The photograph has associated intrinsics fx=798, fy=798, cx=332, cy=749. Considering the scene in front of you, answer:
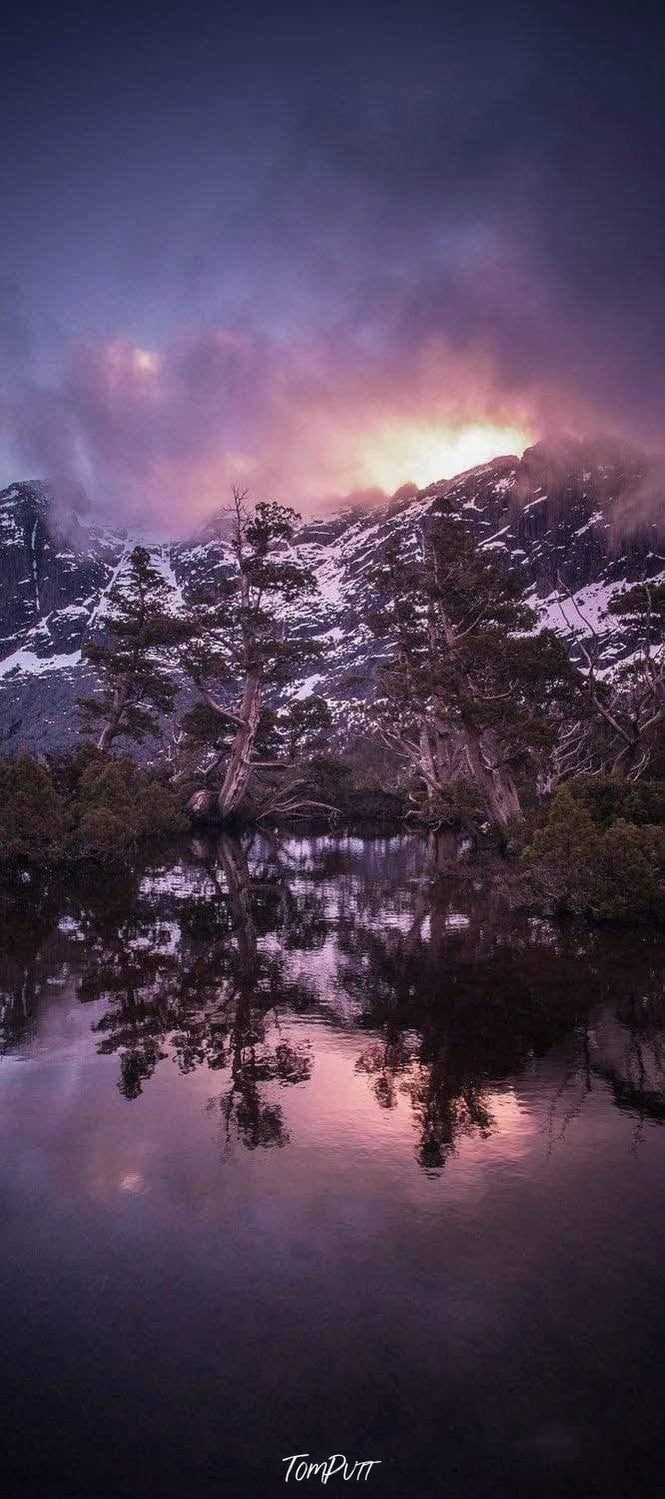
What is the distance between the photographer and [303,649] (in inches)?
1598

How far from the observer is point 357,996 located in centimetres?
1205

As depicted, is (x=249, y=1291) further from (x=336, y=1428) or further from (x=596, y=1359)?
(x=596, y=1359)

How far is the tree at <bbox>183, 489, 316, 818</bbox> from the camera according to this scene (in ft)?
131

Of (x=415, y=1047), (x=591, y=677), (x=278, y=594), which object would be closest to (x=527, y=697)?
(x=591, y=677)

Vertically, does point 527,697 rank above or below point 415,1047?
above

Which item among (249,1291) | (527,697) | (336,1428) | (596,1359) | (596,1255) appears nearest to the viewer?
(336,1428)

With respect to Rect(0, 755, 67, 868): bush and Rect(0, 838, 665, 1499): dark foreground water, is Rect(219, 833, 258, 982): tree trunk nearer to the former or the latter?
Rect(0, 838, 665, 1499): dark foreground water

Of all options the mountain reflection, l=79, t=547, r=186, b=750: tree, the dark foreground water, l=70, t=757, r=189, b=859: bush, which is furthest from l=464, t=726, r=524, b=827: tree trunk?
the dark foreground water

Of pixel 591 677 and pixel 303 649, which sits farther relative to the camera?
pixel 303 649

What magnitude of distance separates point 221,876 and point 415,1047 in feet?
56.6

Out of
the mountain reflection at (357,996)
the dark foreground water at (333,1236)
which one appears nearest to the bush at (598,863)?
the mountain reflection at (357,996)

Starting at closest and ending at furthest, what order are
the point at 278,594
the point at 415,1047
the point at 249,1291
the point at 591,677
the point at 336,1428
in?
the point at 336,1428 → the point at 249,1291 → the point at 415,1047 → the point at 591,677 → the point at 278,594

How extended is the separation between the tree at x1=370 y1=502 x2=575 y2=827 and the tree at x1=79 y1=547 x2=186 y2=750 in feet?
39.1

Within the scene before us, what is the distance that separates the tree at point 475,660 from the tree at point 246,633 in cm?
661
